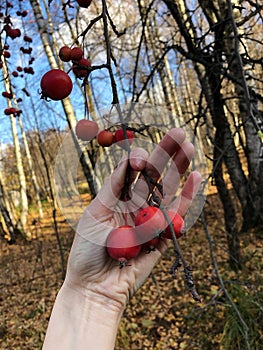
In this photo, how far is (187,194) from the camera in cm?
109

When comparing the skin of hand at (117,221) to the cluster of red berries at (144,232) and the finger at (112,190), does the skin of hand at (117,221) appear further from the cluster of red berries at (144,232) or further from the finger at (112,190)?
the cluster of red berries at (144,232)

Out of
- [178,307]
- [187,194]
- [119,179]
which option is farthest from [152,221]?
[178,307]

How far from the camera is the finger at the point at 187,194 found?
108cm

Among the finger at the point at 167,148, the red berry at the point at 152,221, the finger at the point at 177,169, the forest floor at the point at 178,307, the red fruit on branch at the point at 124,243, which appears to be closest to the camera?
the red berry at the point at 152,221

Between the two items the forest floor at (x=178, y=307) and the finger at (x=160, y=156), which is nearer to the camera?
the finger at (x=160, y=156)

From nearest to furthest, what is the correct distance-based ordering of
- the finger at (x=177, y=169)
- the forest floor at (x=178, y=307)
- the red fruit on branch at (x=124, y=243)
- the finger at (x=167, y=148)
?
the red fruit on branch at (x=124, y=243) → the finger at (x=167, y=148) → the finger at (x=177, y=169) → the forest floor at (x=178, y=307)

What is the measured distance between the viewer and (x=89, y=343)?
110 cm

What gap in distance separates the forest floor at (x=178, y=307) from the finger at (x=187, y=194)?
1.01 metres

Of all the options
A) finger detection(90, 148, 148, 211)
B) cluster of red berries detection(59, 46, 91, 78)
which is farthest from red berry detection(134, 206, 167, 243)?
cluster of red berries detection(59, 46, 91, 78)

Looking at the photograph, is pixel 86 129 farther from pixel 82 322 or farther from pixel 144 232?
pixel 82 322

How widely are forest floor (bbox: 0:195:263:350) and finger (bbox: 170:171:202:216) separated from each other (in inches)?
39.8

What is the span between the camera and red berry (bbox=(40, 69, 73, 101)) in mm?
708

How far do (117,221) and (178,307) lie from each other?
2.88m

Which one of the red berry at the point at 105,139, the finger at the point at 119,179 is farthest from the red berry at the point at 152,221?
the red berry at the point at 105,139
